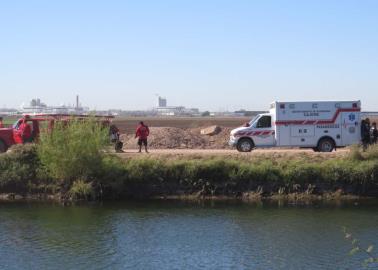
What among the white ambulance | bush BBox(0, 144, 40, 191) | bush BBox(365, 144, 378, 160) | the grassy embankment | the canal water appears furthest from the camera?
the white ambulance

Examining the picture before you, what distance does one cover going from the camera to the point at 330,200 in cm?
2905

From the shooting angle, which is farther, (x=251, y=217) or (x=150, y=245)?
(x=251, y=217)

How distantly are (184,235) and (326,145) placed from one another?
14194mm

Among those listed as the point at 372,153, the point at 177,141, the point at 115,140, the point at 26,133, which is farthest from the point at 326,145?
the point at 26,133

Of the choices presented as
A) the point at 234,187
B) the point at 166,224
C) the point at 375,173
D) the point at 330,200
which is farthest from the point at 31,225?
the point at 375,173

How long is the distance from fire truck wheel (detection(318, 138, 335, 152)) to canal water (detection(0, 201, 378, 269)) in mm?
6120

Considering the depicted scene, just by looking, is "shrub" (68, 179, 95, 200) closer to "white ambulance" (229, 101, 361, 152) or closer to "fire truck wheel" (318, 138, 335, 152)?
"white ambulance" (229, 101, 361, 152)

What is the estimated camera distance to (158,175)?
30.3 m

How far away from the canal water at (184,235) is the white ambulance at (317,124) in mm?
6269

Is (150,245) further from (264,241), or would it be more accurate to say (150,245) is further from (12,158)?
(12,158)

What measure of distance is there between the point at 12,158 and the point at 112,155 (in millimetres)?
4491

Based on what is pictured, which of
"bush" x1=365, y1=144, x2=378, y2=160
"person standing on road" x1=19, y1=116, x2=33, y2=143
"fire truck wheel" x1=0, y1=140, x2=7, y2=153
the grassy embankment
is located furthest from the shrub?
"bush" x1=365, y1=144, x2=378, y2=160

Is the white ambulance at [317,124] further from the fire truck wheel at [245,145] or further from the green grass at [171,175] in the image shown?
the green grass at [171,175]

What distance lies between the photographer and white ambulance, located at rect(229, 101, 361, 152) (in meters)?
33.7
